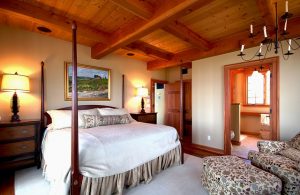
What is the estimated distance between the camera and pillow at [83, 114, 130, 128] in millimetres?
2884

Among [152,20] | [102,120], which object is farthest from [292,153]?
[102,120]

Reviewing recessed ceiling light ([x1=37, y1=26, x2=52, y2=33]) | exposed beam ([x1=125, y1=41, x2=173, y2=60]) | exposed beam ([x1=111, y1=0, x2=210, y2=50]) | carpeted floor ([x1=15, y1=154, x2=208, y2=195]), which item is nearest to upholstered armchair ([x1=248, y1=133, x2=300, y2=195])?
carpeted floor ([x1=15, y1=154, x2=208, y2=195])

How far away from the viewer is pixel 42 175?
253 cm

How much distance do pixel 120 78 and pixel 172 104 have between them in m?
2.30

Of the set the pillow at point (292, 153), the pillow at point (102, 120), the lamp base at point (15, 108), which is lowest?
the pillow at point (292, 153)

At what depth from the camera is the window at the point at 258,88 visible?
18.6 ft

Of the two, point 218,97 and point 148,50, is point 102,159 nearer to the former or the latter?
point 148,50

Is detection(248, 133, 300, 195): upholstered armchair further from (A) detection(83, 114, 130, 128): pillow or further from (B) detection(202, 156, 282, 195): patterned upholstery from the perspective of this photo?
(A) detection(83, 114, 130, 128): pillow

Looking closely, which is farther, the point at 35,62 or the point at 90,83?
the point at 90,83

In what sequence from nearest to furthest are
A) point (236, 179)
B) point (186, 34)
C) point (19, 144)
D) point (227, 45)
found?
point (236, 179) < point (19, 144) < point (186, 34) < point (227, 45)

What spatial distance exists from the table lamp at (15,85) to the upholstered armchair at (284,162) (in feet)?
12.8

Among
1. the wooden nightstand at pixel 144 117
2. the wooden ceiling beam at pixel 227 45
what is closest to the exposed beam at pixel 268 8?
the wooden ceiling beam at pixel 227 45

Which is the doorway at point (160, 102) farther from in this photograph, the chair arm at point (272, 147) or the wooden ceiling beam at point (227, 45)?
the chair arm at point (272, 147)

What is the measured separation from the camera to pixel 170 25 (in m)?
2.63
